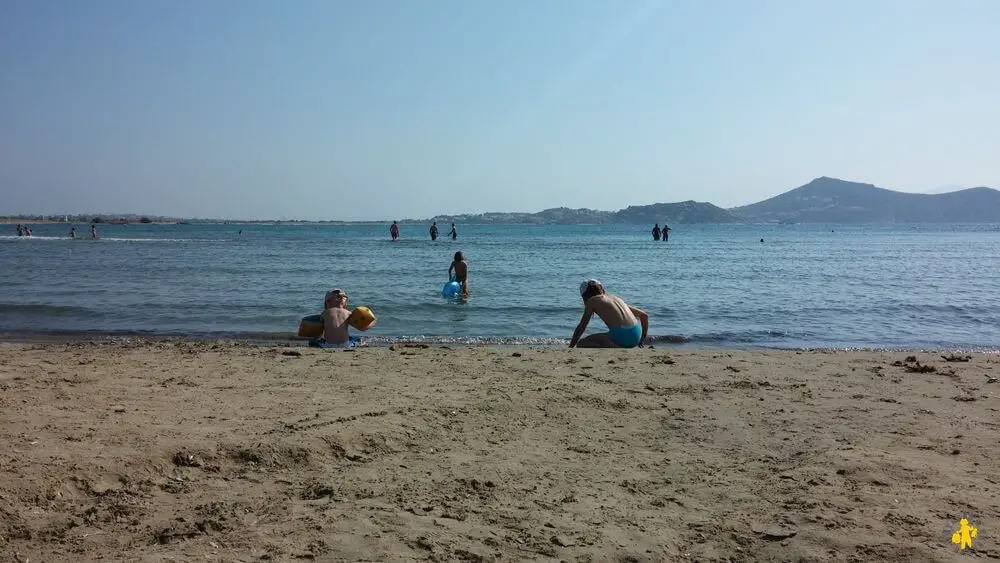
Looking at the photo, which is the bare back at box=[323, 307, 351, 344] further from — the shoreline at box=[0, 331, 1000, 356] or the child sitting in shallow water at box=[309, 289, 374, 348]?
the shoreline at box=[0, 331, 1000, 356]

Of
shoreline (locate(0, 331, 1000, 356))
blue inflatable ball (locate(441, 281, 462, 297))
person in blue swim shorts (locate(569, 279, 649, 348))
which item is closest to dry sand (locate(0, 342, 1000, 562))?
person in blue swim shorts (locate(569, 279, 649, 348))

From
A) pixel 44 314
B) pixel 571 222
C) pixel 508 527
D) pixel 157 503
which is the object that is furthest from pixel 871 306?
pixel 571 222

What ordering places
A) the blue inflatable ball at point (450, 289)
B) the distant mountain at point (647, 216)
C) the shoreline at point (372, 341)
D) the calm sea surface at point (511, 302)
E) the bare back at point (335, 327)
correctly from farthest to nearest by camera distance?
the distant mountain at point (647, 216)
the blue inflatable ball at point (450, 289)
the calm sea surface at point (511, 302)
the shoreline at point (372, 341)
the bare back at point (335, 327)

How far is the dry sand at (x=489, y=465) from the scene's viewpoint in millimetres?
3436

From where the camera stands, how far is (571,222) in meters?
181

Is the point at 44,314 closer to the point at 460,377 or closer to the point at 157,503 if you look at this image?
the point at 460,377

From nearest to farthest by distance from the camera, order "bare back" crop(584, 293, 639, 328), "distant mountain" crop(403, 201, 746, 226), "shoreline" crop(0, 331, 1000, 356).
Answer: "bare back" crop(584, 293, 639, 328) < "shoreline" crop(0, 331, 1000, 356) < "distant mountain" crop(403, 201, 746, 226)

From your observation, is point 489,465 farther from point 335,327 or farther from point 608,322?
point 335,327

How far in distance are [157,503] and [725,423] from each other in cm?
422

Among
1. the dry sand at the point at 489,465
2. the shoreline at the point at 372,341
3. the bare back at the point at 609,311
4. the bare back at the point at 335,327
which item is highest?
the bare back at the point at 609,311

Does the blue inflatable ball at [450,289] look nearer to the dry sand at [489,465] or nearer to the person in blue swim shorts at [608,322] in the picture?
the person in blue swim shorts at [608,322]

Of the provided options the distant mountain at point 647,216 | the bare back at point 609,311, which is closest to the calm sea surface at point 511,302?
the bare back at point 609,311

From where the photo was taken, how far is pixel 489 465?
14.8 ft

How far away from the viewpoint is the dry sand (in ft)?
11.3
